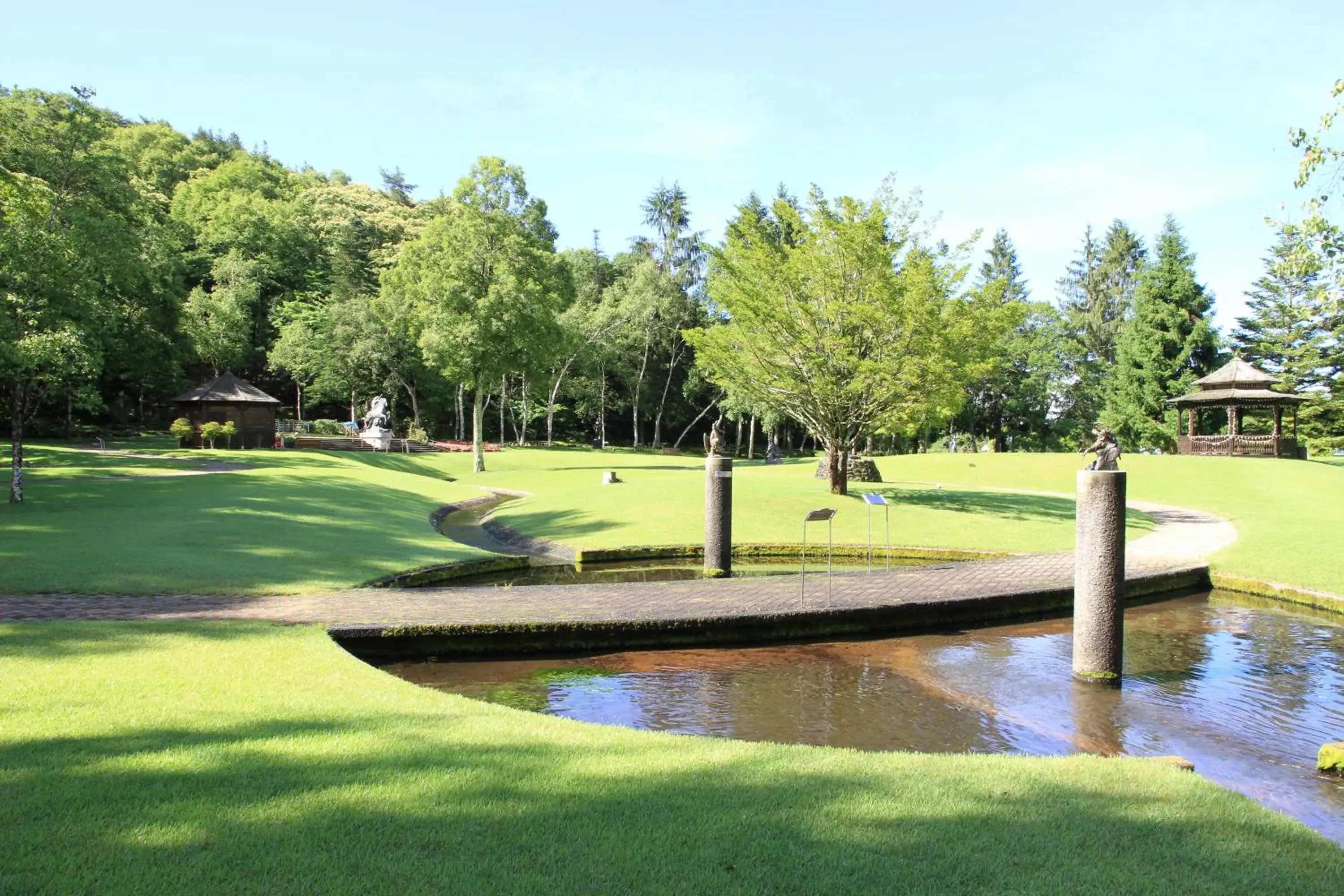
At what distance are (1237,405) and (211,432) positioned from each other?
153 feet

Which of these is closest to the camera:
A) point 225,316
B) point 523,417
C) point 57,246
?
point 57,246

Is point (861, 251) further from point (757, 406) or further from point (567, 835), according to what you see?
point (757, 406)

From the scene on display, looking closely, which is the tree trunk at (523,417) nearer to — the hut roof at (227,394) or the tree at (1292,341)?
the hut roof at (227,394)

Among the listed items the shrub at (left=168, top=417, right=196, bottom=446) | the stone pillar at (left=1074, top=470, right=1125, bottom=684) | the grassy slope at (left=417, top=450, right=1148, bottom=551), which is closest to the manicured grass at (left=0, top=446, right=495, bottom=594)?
the grassy slope at (left=417, top=450, right=1148, bottom=551)

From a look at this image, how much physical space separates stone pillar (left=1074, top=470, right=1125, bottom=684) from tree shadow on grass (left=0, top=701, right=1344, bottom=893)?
3618 millimetres

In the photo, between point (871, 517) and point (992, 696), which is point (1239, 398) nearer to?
point (871, 517)

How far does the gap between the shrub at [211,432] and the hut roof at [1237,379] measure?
45007 mm

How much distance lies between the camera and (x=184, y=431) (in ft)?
126

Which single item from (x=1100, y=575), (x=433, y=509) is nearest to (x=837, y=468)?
(x=433, y=509)

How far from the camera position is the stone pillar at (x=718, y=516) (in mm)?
13648

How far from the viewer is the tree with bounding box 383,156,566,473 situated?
37625mm

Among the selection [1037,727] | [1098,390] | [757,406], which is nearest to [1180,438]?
[1098,390]

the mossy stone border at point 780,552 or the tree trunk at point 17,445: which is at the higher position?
the tree trunk at point 17,445

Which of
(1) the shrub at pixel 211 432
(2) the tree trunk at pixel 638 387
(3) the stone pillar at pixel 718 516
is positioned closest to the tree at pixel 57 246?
(1) the shrub at pixel 211 432
